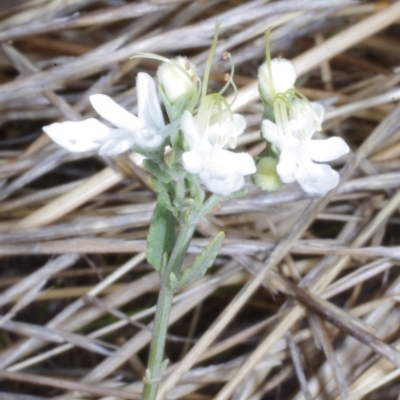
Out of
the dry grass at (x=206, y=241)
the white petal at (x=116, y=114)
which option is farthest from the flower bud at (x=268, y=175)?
the dry grass at (x=206, y=241)

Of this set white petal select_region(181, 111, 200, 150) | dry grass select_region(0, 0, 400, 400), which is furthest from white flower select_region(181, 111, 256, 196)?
dry grass select_region(0, 0, 400, 400)

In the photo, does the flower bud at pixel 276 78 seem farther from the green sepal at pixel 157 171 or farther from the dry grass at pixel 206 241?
the dry grass at pixel 206 241

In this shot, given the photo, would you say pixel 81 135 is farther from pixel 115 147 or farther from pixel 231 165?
pixel 231 165

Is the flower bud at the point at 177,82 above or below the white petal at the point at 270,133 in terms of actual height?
above

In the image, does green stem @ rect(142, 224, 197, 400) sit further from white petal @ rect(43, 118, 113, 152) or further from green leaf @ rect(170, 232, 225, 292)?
white petal @ rect(43, 118, 113, 152)

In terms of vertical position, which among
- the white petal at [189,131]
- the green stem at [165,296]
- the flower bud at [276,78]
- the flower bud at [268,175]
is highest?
the flower bud at [276,78]

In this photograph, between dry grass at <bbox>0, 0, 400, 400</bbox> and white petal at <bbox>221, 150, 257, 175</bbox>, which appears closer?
white petal at <bbox>221, 150, 257, 175</bbox>

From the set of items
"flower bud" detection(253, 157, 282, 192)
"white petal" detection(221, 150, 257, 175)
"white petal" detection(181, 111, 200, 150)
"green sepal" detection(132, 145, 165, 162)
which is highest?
"green sepal" detection(132, 145, 165, 162)
